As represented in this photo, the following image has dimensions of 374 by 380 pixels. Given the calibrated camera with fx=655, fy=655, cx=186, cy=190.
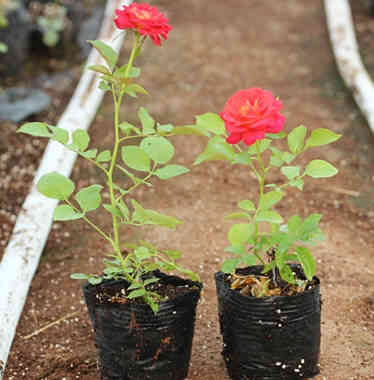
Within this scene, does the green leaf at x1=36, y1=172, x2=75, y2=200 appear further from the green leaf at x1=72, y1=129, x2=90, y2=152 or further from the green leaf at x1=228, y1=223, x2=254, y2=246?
the green leaf at x1=228, y1=223, x2=254, y2=246

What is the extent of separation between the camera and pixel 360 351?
2.41 meters

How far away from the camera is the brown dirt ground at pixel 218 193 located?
253cm

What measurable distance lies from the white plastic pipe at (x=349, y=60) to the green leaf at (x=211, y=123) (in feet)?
8.09

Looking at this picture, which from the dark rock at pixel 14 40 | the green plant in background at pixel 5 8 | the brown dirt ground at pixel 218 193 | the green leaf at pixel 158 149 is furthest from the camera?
the dark rock at pixel 14 40

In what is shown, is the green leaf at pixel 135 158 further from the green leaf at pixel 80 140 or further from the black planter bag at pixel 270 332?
the black planter bag at pixel 270 332

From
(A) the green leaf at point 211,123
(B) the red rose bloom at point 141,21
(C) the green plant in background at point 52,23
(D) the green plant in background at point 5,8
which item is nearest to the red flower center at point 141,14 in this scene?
(B) the red rose bloom at point 141,21

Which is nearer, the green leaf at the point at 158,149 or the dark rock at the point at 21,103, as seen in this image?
the green leaf at the point at 158,149

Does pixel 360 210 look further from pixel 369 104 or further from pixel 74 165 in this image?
pixel 74 165

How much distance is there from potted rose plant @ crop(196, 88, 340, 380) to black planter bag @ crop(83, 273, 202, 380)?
14 cm

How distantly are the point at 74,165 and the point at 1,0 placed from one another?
141cm

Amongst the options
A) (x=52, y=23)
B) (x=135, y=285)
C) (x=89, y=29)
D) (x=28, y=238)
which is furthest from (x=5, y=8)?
(x=135, y=285)

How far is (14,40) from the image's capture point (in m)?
5.34

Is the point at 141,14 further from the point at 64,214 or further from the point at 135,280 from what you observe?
the point at 135,280

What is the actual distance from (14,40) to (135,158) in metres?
3.72
